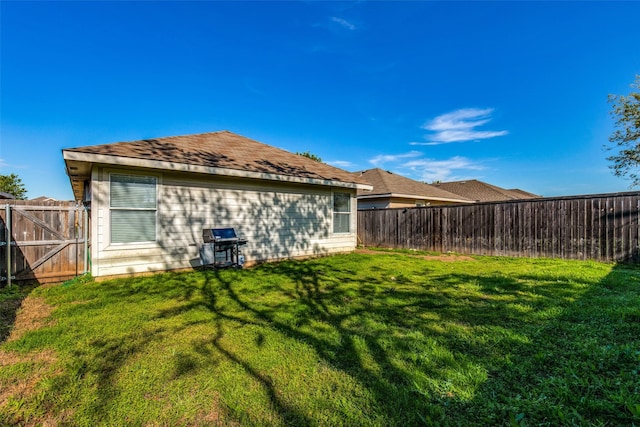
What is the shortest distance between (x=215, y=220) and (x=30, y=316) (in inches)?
148

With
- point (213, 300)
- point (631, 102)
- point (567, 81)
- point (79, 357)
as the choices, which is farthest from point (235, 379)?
point (631, 102)

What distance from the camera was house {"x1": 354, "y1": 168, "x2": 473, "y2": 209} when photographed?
1527 cm

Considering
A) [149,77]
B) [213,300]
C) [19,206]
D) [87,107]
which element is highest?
[149,77]

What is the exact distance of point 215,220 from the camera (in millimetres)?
7191

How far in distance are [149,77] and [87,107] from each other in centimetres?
350

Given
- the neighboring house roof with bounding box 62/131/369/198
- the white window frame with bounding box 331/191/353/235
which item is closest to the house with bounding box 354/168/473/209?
the white window frame with bounding box 331/191/353/235

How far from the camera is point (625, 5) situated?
26.1ft

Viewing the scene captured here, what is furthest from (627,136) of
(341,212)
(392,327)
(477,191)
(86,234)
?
(86,234)

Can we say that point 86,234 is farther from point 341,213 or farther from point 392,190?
point 392,190

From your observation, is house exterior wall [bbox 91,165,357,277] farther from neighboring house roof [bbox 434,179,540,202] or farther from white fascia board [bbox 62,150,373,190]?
neighboring house roof [bbox 434,179,540,202]

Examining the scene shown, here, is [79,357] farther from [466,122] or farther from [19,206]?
[466,122]

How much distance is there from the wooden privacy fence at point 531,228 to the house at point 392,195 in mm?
2931

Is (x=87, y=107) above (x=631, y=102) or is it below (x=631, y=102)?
→ below

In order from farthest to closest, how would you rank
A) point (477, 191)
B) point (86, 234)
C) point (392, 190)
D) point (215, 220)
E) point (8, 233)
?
point (477, 191) → point (392, 190) → point (215, 220) → point (86, 234) → point (8, 233)
